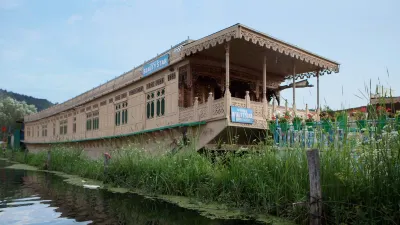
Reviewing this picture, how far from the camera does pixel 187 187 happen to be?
26.5 feet

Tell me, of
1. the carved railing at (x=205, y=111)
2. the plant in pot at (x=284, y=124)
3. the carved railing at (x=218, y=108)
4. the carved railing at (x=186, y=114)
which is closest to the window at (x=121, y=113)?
the carved railing at (x=186, y=114)

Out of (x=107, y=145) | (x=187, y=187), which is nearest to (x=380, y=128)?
(x=187, y=187)

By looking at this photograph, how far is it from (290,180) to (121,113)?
42.2 ft

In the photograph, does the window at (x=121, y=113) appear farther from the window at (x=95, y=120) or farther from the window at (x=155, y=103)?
the window at (x=95, y=120)

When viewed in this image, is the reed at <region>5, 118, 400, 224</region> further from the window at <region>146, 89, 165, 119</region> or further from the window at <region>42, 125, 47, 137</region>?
the window at <region>42, 125, 47, 137</region>

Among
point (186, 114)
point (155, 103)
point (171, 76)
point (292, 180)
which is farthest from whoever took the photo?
point (155, 103)

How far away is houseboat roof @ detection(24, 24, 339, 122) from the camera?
10375 mm

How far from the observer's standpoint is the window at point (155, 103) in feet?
45.6

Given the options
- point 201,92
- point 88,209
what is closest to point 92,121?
point 201,92

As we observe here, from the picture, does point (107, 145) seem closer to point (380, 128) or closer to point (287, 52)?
point (287, 52)

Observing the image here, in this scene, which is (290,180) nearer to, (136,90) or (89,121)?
(136,90)

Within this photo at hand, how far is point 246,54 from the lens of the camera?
12773mm

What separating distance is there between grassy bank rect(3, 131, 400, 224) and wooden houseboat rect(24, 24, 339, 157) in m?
1.13

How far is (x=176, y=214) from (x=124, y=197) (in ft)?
7.86
